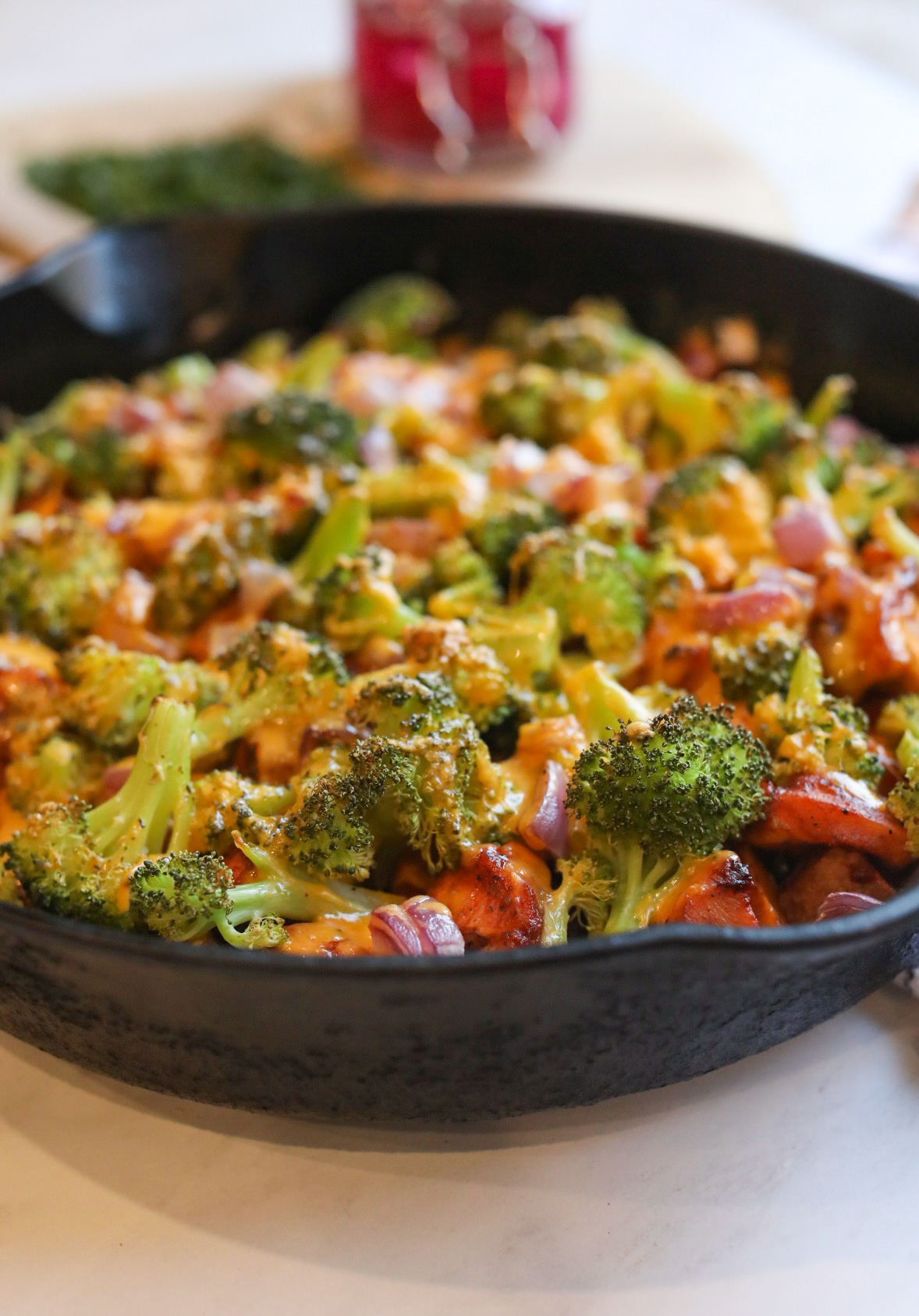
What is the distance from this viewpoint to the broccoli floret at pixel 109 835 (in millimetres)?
1287

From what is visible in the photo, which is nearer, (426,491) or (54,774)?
(54,774)

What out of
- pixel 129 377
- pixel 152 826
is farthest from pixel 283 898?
pixel 129 377

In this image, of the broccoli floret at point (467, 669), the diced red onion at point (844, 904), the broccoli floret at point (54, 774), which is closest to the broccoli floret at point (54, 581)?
the broccoli floret at point (54, 774)

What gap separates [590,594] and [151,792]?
1.89 feet

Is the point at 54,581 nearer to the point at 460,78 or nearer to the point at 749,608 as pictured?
the point at 749,608

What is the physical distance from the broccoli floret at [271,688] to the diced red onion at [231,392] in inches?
28.1

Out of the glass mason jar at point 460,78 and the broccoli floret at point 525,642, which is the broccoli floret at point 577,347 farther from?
the glass mason jar at point 460,78

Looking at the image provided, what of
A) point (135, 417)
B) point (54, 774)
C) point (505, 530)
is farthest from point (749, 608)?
point (135, 417)

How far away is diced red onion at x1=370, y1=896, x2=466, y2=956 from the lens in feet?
4.01

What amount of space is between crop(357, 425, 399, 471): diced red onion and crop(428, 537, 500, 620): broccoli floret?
0.28 metres

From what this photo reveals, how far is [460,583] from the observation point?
1688 mm

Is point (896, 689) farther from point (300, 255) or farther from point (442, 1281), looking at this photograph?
point (300, 255)

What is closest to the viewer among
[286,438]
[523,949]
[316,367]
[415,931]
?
[523,949]

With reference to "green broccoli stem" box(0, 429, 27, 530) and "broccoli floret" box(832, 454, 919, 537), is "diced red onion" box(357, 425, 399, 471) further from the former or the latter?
"broccoli floret" box(832, 454, 919, 537)
